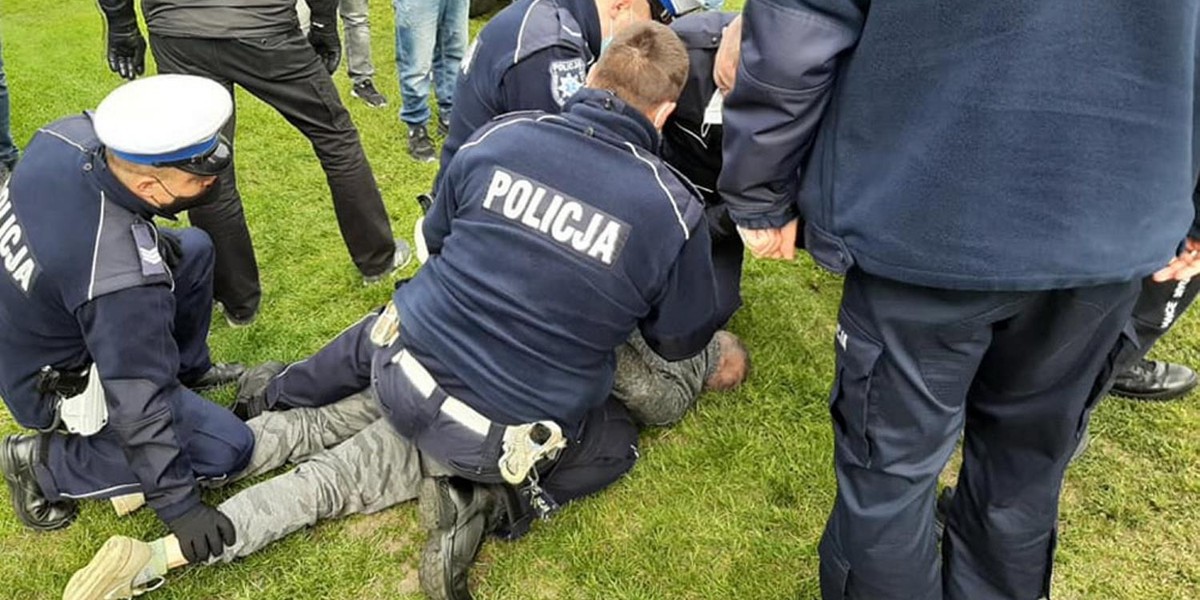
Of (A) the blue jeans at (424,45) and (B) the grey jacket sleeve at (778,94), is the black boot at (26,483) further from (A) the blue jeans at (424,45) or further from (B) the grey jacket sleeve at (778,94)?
(A) the blue jeans at (424,45)

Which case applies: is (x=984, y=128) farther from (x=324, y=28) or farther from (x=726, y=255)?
(x=324, y=28)

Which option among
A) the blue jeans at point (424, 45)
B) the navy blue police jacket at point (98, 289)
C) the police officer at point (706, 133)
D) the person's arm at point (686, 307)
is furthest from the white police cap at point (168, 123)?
the blue jeans at point (424, 45)

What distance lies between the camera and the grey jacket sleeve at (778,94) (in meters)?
1.80

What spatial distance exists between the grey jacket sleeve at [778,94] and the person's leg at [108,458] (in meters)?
1.80

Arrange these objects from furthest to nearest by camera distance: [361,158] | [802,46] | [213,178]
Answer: [361,158] → [213,178] → [802,46]

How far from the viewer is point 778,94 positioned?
1870 millimetres

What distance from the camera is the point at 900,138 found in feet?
5.99

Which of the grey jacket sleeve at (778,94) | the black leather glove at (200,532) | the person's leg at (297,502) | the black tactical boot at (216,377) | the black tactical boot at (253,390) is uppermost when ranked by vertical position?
the grey jacket sleeve at (778,94)

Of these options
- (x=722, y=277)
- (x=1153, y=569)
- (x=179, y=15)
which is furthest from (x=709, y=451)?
(x=179, y=15)

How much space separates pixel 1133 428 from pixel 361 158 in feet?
10.3

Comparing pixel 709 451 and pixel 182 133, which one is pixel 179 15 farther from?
pixel 709 451

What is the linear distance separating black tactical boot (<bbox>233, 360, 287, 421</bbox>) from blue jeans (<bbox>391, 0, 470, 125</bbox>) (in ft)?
6.68

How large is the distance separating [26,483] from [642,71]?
2233mm

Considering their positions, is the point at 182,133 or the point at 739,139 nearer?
the point at 739,139
